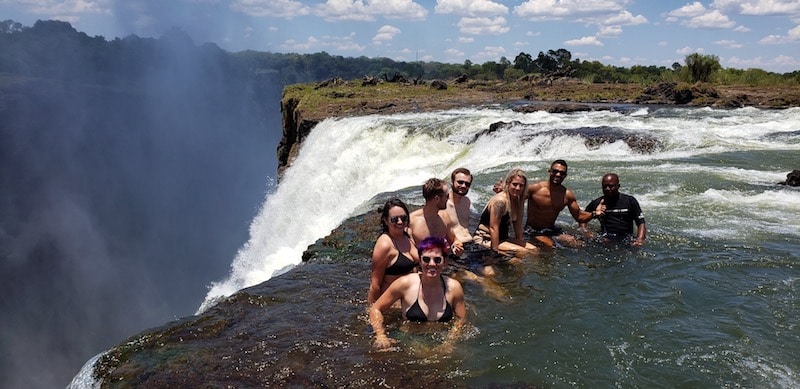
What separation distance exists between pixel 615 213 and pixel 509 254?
162cm

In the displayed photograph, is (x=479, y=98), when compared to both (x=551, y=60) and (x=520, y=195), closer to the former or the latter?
(x=520, y=195)

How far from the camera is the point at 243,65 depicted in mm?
156625

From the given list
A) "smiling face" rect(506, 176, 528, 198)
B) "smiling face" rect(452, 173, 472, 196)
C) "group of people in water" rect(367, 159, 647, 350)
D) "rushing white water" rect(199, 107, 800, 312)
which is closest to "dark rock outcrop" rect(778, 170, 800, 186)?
"rushing white water" rect(199, 107, 800, 312)

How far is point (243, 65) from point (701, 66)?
450 feet

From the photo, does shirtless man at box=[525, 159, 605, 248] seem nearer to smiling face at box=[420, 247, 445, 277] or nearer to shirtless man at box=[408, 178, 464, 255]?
shirtless man at box=[408, 178, 464, 255]

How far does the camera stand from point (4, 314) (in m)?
31.3

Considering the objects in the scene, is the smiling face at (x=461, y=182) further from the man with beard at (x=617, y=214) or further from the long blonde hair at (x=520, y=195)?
the man with beard at (x=617, y=214)

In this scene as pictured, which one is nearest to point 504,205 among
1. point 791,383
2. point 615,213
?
point 615,213

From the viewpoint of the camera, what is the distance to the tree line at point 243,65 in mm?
37781

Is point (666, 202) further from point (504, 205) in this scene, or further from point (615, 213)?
point (504, 205)

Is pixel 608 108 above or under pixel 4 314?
above

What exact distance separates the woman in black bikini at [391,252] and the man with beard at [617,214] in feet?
10.6

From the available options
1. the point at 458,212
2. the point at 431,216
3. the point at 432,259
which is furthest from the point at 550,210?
the point at 432,259

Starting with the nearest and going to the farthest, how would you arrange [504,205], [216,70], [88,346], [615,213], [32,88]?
[504,205] → [615,213] → [88,346] → [32,88] → [216,70]
